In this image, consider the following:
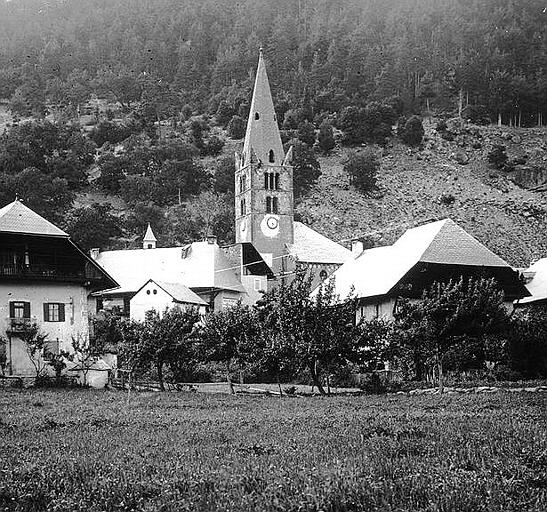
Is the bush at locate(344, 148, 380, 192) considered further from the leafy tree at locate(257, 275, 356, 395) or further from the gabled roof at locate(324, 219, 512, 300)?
the leafy tree at locate(257, 275, 356, 395)

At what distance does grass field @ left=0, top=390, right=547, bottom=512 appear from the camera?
10.4 metres

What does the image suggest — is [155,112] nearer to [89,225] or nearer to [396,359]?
[89,225]

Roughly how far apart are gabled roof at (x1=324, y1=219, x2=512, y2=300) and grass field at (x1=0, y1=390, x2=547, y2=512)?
1301 inches

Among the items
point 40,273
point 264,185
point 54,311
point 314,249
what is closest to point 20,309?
point 54,311

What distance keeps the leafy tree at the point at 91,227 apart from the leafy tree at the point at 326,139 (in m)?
50.7

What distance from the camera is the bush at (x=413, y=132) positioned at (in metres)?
153

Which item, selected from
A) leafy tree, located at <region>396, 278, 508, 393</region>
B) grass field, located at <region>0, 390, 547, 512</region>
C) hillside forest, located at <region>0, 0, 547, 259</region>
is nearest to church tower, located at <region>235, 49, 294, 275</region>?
hillside forest, located at <region>0, 0, 547, 259</region>

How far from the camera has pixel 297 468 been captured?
12.7 meters

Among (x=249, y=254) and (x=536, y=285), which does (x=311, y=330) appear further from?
(x=249, y=254)

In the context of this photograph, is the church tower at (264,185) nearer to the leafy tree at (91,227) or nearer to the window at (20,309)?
the leafy tree at (91,227)

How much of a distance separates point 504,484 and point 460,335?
30.1 metres

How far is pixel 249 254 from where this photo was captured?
91.8 metres

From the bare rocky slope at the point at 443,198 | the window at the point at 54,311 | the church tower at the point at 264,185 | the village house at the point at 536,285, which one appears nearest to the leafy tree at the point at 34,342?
the window at the point at 54,311

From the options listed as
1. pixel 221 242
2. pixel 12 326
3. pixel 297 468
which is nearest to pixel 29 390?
pixel 12 326
